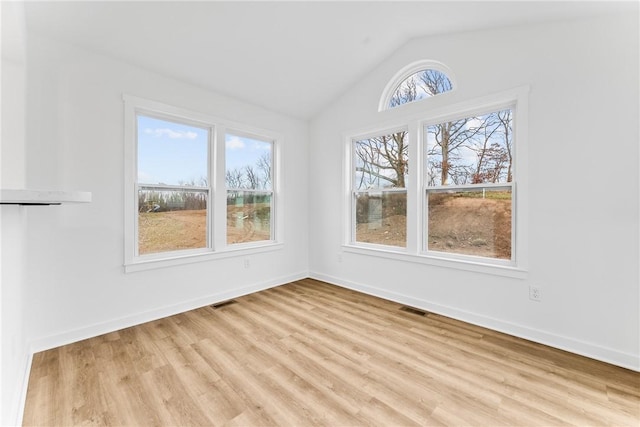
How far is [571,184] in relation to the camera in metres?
2.35

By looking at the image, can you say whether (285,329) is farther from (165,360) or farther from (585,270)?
(585,270)

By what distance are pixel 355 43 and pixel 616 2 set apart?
212 cm

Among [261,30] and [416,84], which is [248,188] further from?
[416,84]

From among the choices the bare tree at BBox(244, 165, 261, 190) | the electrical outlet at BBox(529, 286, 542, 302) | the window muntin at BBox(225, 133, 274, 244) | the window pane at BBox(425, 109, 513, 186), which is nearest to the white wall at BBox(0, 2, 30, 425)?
the window muntin at BBox(225, 133, 274, 244)

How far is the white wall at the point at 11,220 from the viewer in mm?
1367

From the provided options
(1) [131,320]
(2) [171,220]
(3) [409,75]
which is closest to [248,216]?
(2) [171,220]

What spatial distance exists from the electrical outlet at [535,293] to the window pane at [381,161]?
1.69 m

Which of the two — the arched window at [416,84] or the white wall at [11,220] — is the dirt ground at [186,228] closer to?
the white wall at [11,220]

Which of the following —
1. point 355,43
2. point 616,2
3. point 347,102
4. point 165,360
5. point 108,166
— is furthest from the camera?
point 347,102

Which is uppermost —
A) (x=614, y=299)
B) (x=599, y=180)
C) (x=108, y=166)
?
(x=108, y=166)

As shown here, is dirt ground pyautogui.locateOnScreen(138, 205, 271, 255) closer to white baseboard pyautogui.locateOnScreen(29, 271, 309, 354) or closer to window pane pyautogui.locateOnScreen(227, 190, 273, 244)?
window pane pyautogui.locateOnScreen(227, 190, 273, 244)

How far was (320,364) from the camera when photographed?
7.07ft

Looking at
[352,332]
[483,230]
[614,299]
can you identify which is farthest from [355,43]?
[614,299]

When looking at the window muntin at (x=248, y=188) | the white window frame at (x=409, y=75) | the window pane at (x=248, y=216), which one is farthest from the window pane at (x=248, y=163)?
the white window frame at (x=409, y=75)
